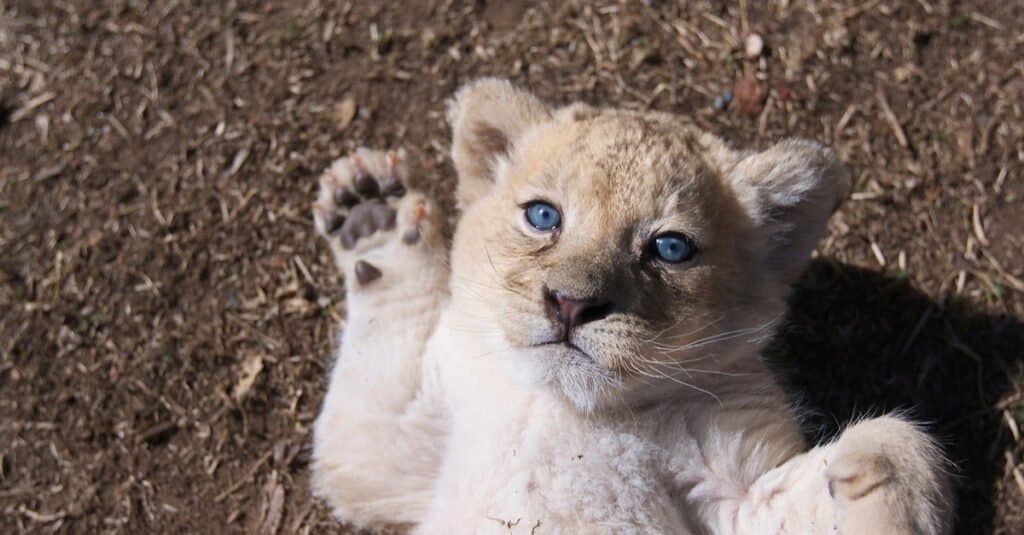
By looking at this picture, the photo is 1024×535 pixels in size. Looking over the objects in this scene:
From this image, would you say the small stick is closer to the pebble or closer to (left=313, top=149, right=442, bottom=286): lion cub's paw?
the pebble

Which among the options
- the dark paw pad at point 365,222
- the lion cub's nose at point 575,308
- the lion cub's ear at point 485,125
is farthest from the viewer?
the dark paw pad at point 365,222

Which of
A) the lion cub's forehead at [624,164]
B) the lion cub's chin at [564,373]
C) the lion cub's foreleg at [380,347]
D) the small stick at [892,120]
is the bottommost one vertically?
the lion cub's foreleg at [380,347]

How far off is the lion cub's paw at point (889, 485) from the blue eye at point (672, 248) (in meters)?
0.84

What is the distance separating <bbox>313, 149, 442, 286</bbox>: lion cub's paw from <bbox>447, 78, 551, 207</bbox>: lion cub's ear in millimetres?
423

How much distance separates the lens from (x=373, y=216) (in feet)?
14.5

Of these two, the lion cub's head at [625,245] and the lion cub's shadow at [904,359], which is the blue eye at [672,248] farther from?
the lion cub's shadow at [904,359]

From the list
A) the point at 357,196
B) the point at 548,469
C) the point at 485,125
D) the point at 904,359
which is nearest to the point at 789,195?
the point at 485,125

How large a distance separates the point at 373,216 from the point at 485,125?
90 cm

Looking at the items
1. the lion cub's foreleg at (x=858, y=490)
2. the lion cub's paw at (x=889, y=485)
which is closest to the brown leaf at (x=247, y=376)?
the lion cub's foreleg at (x=858, y=490)

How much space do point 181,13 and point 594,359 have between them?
150 inches

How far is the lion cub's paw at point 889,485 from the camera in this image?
281 centimetres

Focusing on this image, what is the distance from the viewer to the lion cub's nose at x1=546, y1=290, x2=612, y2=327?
2.99 m

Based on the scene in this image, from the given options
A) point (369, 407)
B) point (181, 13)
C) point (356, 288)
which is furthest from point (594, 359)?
point (181, 13)

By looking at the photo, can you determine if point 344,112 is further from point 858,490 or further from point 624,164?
point 858,490
